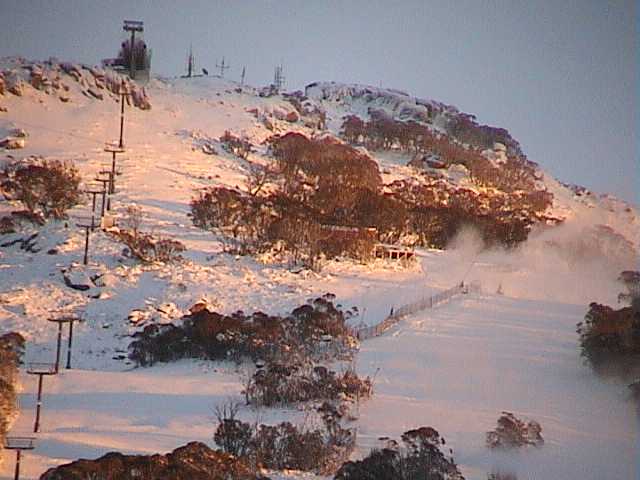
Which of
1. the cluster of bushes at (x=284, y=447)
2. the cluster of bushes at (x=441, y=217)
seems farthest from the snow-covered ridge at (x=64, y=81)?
the cluster of bushes at (x=284, y=447)

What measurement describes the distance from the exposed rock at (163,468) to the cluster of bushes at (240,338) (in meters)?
4.51

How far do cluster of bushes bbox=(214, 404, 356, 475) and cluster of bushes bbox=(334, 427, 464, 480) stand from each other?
2.07ft

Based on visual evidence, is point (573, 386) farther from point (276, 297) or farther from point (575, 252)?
point (575, 252)

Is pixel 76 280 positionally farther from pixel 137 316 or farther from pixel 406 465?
pixel 406 465

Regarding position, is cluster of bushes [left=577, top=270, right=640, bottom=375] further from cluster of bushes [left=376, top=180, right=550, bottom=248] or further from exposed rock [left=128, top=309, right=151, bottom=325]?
cluster of bushes [left=376, top=180, right=550, bottom=248]

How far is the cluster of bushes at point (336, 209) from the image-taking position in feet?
57.2

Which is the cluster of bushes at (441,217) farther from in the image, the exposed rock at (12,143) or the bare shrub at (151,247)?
the exposed rock at (12,143)

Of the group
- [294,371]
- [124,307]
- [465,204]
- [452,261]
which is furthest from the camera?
[465,204]

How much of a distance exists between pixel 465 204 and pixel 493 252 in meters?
5.15

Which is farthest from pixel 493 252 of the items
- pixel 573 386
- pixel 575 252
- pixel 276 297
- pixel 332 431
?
pixel 332 431

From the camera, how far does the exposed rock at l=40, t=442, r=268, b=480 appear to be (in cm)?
548

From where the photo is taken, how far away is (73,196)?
56.7 feet

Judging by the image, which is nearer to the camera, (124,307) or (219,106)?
(124,307)

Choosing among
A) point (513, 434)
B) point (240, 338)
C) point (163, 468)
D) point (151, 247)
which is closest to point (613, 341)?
point (513, 434)
